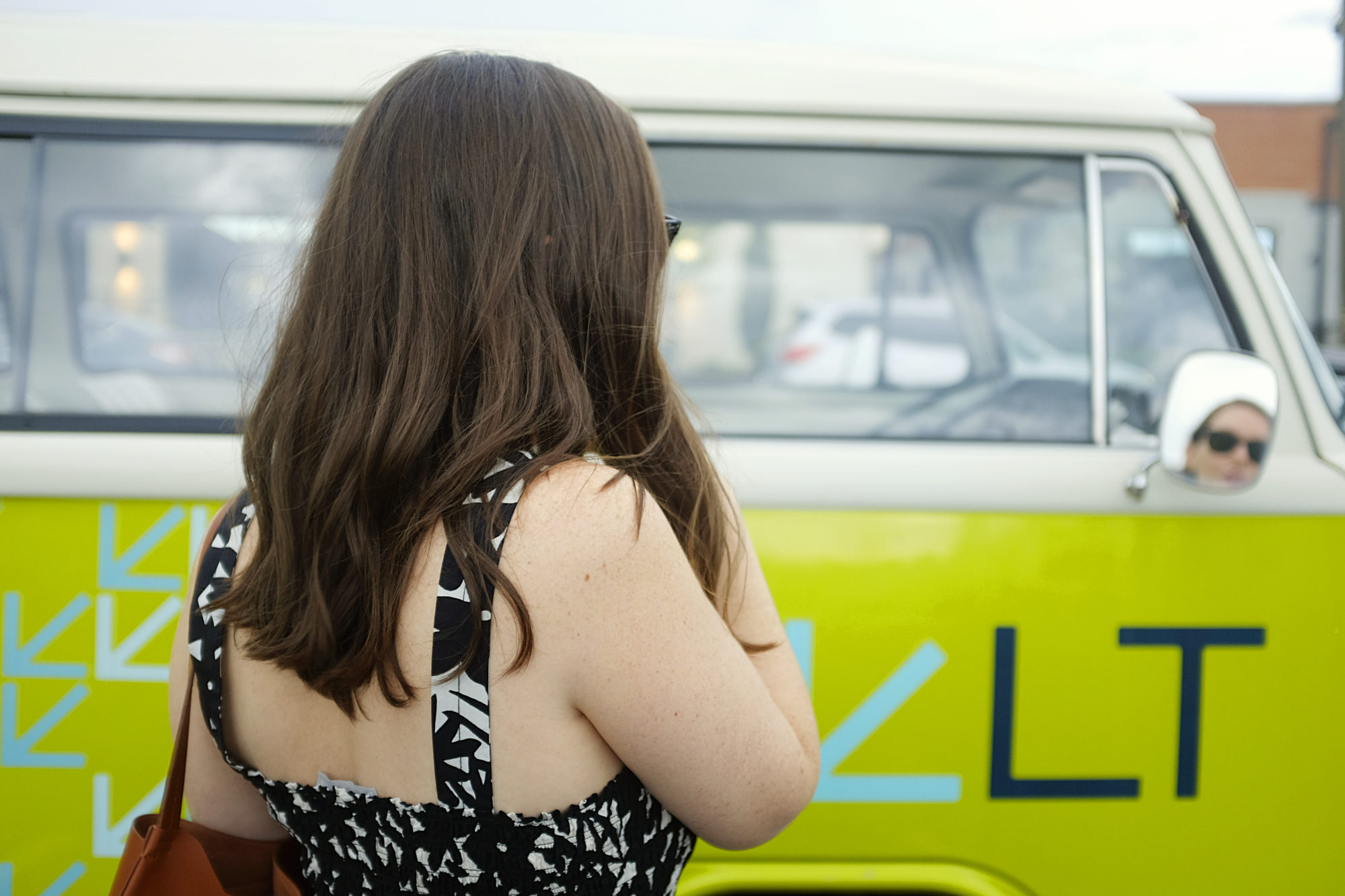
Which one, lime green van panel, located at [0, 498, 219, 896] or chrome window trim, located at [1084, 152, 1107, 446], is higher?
chrome window trim, located at [1084, 152, 1107, 446]

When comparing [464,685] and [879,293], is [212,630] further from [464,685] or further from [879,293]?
[879,293]

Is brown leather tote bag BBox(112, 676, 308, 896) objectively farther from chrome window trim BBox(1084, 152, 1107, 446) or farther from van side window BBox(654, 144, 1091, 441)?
chrome window trim BBox(1084, 152, 1107, 446)

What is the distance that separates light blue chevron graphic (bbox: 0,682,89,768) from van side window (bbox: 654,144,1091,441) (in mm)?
1212

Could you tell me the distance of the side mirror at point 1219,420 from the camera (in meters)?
1.54

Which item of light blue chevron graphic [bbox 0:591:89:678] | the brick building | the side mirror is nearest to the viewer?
the side mirror

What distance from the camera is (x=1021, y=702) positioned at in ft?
5.55

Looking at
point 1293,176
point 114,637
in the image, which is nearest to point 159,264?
point 114,637

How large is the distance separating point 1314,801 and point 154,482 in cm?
215

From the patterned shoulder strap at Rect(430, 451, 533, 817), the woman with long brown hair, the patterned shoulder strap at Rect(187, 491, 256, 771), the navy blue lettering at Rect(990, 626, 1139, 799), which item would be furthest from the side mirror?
the patterned shoulder strap at Rect(187, 491, 256, 771)

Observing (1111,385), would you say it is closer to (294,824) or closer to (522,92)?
(522,92)

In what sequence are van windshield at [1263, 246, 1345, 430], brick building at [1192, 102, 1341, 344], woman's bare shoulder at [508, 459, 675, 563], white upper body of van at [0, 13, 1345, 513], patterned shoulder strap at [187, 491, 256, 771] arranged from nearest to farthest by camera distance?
woman's bare shoulder at [508, 459, 675, 563]
patterned shoulder strap at [187, 491, 256, 771]
white upper body of van at [0, 13, 1345, 513]
van windshield at [1263, 246, 1345, 430]
brick building at [1192, 102, 1341, 344]

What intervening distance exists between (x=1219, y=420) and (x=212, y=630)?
59.4 inches

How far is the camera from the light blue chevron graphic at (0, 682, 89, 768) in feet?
5.40

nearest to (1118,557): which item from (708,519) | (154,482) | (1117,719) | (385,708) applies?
(1117,719)
